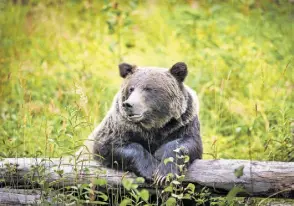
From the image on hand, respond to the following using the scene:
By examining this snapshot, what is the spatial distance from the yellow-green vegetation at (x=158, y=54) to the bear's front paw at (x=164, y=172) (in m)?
2.03

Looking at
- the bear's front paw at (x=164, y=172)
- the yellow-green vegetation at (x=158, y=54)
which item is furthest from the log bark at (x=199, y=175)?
the yellow-green vegetation at (x=158, y=54)

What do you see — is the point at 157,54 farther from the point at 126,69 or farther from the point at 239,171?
the point at 239,171

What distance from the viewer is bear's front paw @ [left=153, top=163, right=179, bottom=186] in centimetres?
465

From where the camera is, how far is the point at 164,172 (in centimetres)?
474

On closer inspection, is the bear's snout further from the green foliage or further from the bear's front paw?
the green foliage

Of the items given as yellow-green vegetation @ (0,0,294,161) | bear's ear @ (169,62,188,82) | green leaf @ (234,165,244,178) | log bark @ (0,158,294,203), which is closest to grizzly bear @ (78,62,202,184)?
bear's ear @ (169,62,188,82)

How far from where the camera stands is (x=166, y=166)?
4777 millimetres

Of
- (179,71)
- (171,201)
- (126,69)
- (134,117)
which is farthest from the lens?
(126,69)

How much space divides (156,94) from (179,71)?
A: 1.18 feet

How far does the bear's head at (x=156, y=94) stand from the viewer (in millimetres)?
5094

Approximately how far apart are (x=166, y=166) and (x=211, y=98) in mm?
3650

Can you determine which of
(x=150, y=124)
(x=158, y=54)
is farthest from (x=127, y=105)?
(x=158, y=54)

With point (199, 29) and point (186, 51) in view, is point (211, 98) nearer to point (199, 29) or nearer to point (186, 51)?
point (186, 51)

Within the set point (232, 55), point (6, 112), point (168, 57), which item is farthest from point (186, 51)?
point (6, 112)
